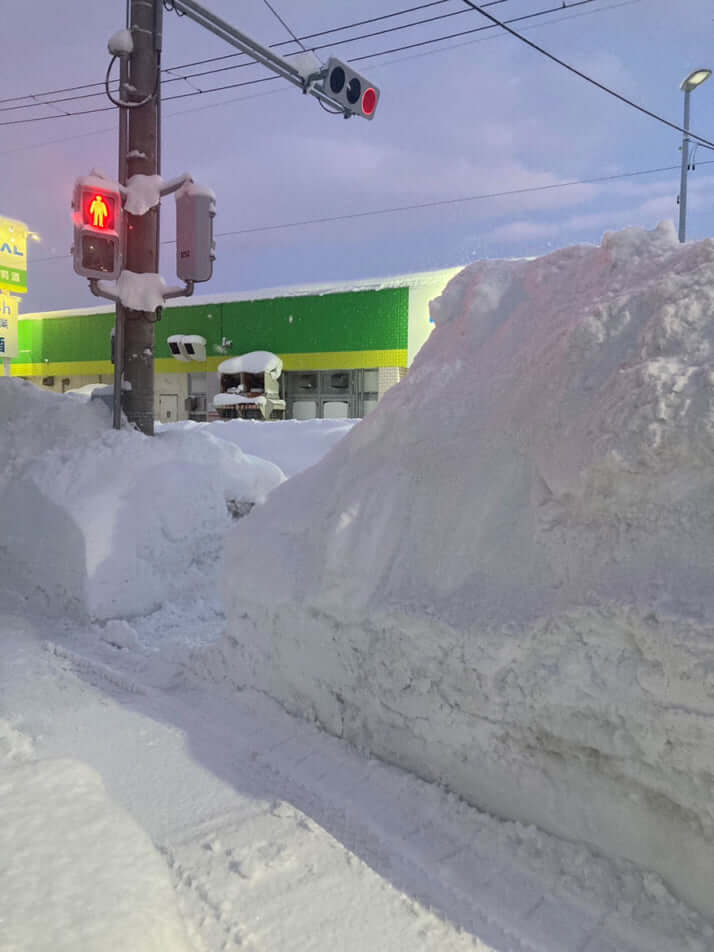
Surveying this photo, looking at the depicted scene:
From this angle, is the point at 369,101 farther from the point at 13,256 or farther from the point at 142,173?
the point at 13,256

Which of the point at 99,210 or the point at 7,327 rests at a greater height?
the point at 7,327

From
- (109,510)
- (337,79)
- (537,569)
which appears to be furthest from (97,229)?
(537,569)

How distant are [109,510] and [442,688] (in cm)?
365

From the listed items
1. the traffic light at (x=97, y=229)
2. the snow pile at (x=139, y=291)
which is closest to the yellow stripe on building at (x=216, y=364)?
the snow pile at (x=139, y=291)

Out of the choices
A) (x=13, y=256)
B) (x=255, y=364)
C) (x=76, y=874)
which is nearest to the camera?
(x=76, y=874)

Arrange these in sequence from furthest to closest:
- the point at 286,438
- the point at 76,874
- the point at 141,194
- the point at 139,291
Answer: the point at 286,438, the point at 139,291, the point at 141,194, the point at 76,874

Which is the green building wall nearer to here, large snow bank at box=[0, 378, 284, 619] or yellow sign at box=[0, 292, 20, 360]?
yellow sign at box=[0, 292, 20, 360]

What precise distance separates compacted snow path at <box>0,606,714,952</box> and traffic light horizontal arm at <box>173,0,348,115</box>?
6.64 m

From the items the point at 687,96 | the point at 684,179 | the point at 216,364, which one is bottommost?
the point at 216,364

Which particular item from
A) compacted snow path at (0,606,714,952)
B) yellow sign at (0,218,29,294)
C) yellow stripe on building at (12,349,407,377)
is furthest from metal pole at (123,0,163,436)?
yellow sign at (0,218,29,294)

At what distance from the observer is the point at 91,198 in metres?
6.22

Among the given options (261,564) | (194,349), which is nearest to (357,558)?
(261,564)

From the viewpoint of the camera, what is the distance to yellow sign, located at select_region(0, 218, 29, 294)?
1823 centimetres

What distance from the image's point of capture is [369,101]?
832cm
